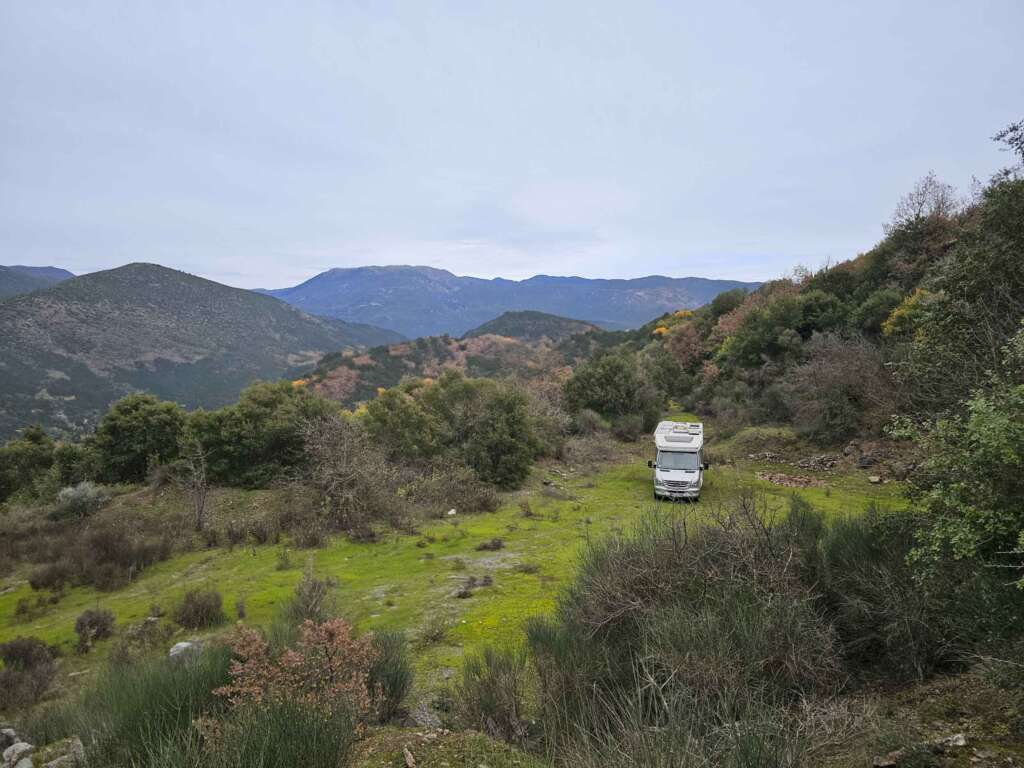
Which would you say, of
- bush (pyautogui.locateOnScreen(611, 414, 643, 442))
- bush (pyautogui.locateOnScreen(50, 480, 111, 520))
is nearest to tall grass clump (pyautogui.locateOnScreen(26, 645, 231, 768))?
bush (pyautogui.locateOnScreen(50, 480, 111, 520))

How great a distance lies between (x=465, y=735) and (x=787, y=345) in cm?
2699

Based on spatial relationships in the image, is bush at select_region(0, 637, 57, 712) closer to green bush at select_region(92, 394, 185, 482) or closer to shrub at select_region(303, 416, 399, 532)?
shrub at select_region(303, 416, 399, 532)

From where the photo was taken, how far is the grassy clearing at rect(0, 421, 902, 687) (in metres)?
7.57

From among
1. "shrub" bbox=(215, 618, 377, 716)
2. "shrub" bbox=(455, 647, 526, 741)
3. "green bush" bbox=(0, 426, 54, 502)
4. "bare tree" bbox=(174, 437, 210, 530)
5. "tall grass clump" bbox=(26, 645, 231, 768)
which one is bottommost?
"green bush" bbox=(0, 426, 54, 502)

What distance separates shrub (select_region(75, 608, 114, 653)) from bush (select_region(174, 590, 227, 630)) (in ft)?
2.96

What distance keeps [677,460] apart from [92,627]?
13.8m

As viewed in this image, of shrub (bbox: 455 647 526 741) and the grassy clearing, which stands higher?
shrub (bbox: 455 647 526 741)

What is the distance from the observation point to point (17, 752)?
414cm

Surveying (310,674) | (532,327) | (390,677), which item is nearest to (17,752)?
(310,674)

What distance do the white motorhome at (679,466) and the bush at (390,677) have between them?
435 inches

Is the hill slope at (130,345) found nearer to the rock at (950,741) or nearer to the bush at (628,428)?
the bush at (628,428)

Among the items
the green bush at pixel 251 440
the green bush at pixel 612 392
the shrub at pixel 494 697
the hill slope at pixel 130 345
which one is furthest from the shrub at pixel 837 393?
the hill slope at pixel 130 345

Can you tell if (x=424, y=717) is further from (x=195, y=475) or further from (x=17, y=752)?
(x=195, y=475)

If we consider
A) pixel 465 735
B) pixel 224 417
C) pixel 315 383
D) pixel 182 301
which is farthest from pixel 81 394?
pixel 465 735
